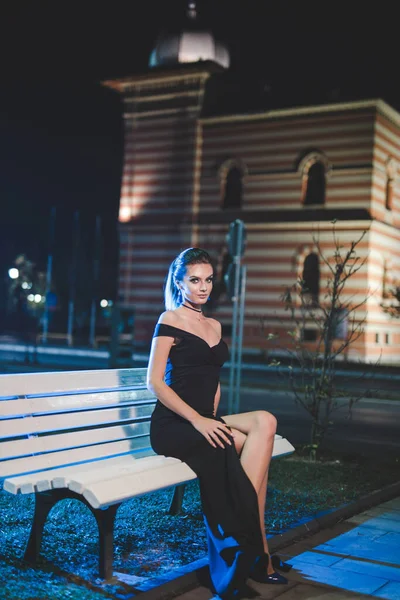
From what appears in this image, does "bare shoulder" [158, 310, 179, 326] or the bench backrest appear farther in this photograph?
"bare shoulder" [158, 310, 179, 326]

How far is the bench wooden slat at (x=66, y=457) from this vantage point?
4.89m

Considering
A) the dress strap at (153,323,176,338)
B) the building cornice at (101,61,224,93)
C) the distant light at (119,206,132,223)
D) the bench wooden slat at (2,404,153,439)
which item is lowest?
the bench wooden slat at (2,404,153,439)

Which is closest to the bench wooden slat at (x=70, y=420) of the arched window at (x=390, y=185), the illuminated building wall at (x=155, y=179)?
the arched window at (x=390, y=185)

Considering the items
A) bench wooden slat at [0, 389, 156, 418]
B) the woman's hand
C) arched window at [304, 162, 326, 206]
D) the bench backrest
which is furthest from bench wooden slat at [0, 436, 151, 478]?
arched window at [304, 162, 326, 206]

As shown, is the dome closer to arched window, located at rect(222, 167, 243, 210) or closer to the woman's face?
arched window, located at rect(222, 167, 243, 210)

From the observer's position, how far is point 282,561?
5.05m

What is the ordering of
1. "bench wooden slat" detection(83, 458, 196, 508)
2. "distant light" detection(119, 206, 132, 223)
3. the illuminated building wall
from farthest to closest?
"distant light" detection(119, 206, 132, 223), the illuminated building wall, "bench wooden slat" detection(83, 458, 196, 508)

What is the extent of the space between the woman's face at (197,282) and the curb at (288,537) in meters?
1.66

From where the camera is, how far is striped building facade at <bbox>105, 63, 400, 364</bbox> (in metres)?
31.5

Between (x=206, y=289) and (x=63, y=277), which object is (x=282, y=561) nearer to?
(x=206, y=289)

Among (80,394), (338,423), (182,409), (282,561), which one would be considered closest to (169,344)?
(182,409)

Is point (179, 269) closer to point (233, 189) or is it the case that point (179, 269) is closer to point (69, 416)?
point (69, 416)

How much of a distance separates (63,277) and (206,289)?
58.0m

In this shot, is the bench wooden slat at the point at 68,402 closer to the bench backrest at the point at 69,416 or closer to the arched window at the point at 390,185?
the bench backrest at the point at 69,416
